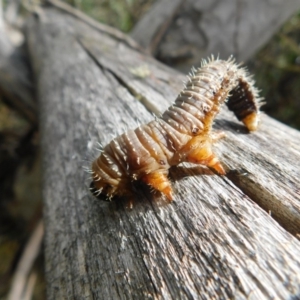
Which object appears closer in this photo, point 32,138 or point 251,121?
point 251,121

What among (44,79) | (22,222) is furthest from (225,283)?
(22,222)

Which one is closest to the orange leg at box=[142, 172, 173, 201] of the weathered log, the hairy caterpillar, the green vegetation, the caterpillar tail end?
the hairy caterpillar

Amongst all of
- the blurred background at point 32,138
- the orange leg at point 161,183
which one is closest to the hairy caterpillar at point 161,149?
the orange leg at point 161,183

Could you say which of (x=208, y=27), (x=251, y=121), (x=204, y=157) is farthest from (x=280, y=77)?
(x=204, y=157)

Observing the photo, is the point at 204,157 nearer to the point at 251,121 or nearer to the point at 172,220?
the point at 172,220

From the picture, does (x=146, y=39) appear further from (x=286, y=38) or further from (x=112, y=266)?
(x=112, y=266)

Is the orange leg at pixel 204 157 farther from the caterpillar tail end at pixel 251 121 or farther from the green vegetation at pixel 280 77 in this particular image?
the green vegetation at pixel 280 77

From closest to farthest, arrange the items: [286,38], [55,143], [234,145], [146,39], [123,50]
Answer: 1. [234,145]
2. [55,143]
3. [123,50]
4. [146,39]
5. [286,38]
